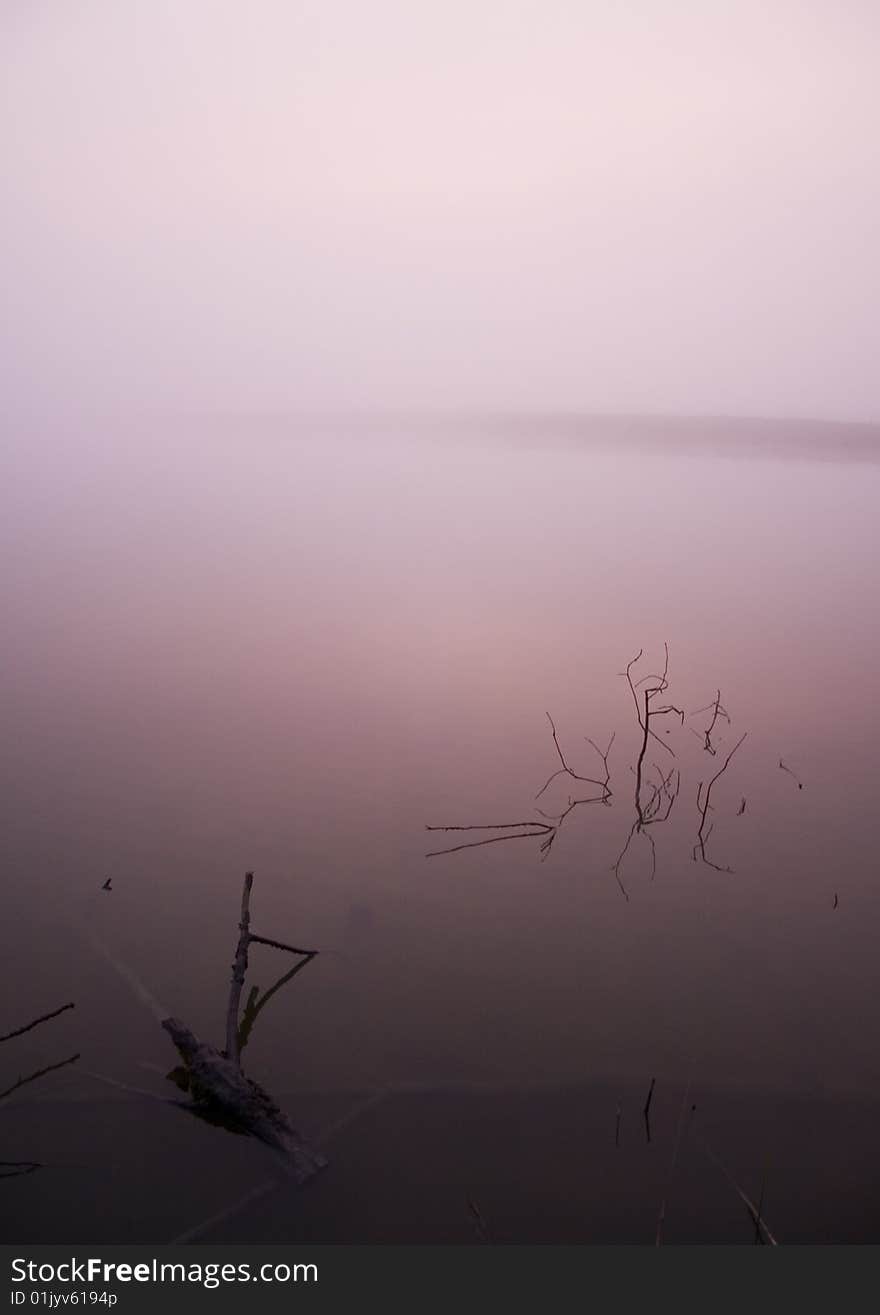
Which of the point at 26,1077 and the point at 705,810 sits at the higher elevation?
the point at 705,810

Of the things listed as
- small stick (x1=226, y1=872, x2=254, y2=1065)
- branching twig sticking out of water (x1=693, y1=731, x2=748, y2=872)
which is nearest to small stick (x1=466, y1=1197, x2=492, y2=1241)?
small stick (x1=226, y1=872, x2=254, y2=1065)

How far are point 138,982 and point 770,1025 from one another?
944mm

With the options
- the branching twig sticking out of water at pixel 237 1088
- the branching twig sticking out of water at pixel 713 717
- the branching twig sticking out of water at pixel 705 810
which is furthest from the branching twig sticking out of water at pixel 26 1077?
the branching twig sticking out of water at pixel 713 717

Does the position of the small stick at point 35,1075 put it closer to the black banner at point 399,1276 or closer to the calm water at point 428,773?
the calm water at point 428,773

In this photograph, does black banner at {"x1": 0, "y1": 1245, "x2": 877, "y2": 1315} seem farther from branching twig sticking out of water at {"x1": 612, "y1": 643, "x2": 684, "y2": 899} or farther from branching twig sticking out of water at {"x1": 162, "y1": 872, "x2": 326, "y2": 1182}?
branching twig sticking out of water at {"x1": 612, "y1": 643, "x2": 684, "y2": 899}

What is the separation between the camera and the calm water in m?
1.58

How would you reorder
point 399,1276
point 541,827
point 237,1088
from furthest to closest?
1. point 541,827
2. point 237,1088
3. point 399,1276

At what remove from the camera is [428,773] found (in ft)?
6.49

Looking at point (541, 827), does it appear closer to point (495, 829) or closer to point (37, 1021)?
point (495, 829)

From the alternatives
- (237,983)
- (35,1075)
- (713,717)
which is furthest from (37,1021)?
(713,717)

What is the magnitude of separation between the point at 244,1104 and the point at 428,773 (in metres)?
0.68

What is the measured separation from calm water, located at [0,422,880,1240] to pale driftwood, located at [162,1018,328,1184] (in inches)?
1.7

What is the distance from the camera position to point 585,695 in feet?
6.74

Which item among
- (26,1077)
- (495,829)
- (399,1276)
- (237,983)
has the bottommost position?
(399,1276)
